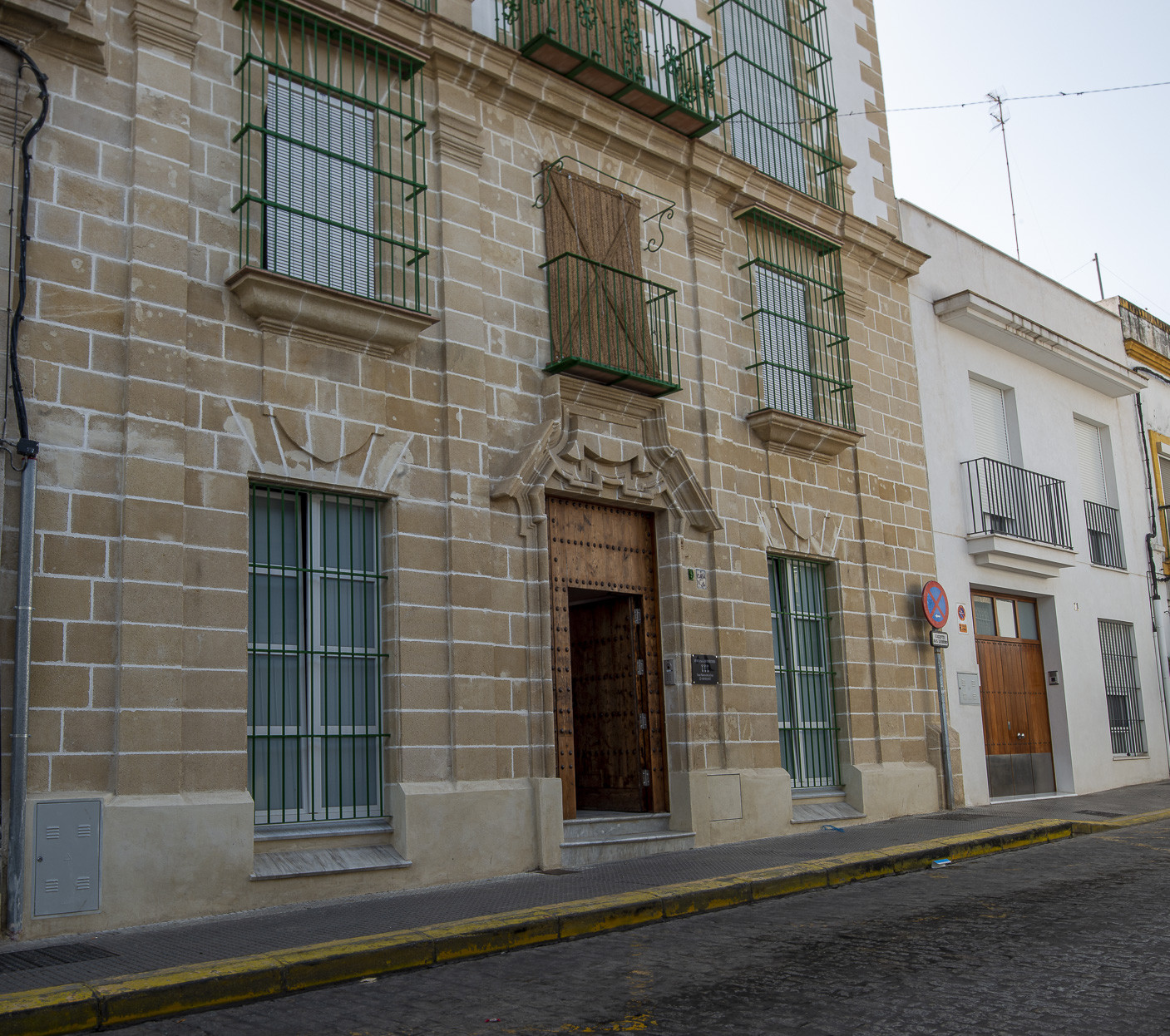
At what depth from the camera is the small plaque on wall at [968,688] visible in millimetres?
13977

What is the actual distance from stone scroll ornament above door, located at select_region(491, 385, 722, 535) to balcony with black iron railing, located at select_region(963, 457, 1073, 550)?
214 inches

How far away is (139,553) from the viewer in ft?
23.8

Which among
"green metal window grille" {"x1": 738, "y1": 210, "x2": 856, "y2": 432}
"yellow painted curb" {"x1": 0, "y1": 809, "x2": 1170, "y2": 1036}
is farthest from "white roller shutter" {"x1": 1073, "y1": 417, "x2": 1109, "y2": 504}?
"yellow painted curb" {"x1": 0, "y1": 809, "x2": 1170, "y2": 1036}

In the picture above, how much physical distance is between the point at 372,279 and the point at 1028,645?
36.8 feet

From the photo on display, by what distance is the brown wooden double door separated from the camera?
405 inches

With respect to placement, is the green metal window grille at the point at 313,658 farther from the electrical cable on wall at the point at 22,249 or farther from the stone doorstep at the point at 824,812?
the stone doorstep at the point at 824,812

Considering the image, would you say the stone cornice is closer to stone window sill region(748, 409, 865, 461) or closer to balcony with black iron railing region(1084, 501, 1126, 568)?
stone window sill region(748, 409, 865, 461)

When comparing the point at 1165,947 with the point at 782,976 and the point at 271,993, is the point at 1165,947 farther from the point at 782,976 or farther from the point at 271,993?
the point at 271,993

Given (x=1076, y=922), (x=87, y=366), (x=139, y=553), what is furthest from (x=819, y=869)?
(x=87, y=366)

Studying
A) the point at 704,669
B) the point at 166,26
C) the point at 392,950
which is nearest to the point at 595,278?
the point at 704,669

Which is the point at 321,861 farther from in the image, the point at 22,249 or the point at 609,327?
the point at 609,327

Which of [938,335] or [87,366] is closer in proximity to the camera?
[87,366]

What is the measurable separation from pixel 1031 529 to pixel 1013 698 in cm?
234

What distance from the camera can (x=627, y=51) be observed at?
11320 mm
